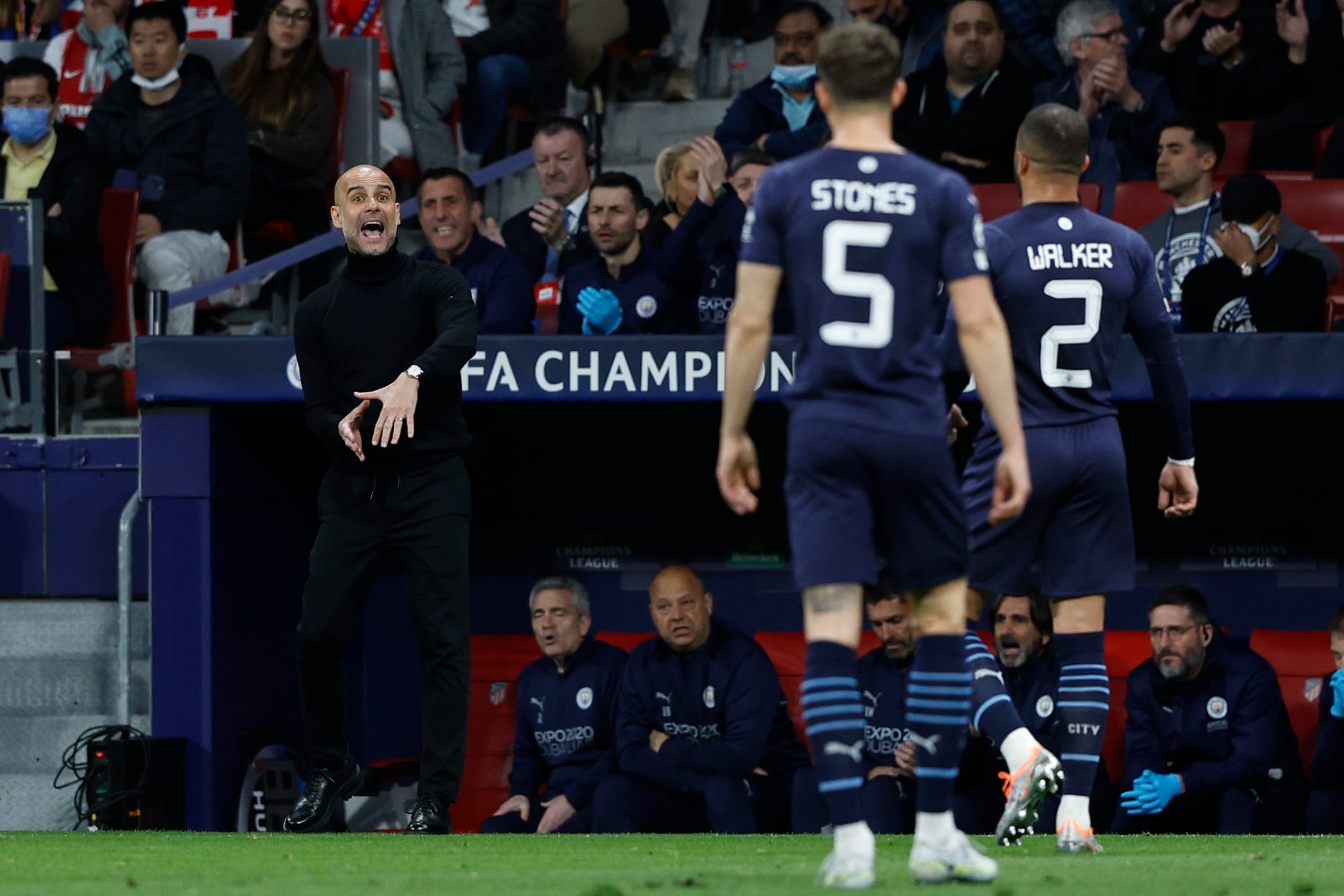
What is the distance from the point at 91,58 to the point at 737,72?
3.58 metres

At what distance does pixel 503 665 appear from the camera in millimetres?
8875

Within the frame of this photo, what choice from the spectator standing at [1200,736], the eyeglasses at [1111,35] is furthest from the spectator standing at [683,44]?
the spectator standing at [1200,736]

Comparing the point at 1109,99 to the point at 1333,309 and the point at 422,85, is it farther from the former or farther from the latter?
the point at 422,85

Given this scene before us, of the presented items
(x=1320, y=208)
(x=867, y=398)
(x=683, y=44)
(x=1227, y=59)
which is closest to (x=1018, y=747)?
(x=867, y=398)

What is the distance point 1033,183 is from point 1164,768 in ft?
10.5

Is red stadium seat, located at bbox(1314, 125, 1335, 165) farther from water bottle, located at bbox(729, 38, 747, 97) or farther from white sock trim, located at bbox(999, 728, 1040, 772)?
white sock trim, located at bbox(999, 728, 1040, 772)

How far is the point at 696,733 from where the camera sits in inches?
310

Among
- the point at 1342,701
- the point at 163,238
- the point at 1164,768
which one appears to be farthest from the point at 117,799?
the point at 1342,701

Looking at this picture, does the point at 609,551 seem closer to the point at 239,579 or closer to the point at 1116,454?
the point at 239,579

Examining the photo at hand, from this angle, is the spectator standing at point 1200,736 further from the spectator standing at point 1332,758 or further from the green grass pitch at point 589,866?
the green grass pitch at point 589,866

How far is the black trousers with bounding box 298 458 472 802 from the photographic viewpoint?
6.34 meters

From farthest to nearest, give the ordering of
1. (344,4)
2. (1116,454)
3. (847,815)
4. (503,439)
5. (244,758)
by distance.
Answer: (344,4) → (503,439) → (244,758) → (1116,454) → (847,815)

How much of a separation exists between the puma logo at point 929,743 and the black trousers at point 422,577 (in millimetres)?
2472

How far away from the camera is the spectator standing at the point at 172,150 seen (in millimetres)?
9602
